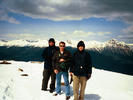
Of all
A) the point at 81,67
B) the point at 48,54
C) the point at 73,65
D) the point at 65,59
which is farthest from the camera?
the point at 48,54

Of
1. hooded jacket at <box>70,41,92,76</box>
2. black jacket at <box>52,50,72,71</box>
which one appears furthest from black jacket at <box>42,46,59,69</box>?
hooded jacket at <box>70,41,92,76</box>

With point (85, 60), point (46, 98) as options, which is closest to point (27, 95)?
point (46, 98)

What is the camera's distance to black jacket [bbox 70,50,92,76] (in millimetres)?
5652

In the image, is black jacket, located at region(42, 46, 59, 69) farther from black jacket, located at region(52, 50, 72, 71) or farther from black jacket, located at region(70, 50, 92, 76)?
black jacket, located at region(70, 50, 92, 76)

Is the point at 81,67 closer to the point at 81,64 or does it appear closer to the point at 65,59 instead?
the point at 81,64

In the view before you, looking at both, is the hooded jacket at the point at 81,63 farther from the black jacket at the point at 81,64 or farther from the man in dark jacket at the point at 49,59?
the man in dark jacket at the point at 49,59

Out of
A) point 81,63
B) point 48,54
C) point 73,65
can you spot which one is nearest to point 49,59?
point 48,54

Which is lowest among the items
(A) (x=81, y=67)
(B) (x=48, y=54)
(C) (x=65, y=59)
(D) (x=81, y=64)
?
(A) (x=81, y=67)

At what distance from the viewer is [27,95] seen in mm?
6527

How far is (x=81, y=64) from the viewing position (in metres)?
5.66

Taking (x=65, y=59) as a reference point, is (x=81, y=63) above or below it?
below

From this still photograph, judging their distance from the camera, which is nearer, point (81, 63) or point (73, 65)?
point (81, 63)

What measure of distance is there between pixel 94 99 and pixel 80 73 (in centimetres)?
221

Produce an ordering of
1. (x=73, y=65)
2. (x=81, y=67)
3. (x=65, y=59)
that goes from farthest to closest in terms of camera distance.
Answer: (x=65, y=59)
(x=73, y=65)
(x=81, y=67)
